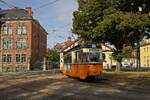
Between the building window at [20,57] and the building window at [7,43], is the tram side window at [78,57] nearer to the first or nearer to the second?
the building window at [20,57]

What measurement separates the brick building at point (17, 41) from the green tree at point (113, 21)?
111 ft

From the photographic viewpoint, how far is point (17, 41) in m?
93.1

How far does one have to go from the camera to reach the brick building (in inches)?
3607

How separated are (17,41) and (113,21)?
158 ft

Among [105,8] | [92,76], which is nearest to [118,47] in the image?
[105,8]

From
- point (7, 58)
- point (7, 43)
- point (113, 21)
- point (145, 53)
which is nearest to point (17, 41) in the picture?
point (7, 43)

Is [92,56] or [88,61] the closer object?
[88,61]

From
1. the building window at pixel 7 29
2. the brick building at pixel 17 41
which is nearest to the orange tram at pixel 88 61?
the brick building at pixel 17 41

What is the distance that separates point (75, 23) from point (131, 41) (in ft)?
28.8

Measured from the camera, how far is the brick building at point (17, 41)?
91625mm

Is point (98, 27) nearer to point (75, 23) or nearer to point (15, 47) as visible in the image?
point (75, 23)

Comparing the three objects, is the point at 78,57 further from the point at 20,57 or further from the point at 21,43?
the point at 21,43

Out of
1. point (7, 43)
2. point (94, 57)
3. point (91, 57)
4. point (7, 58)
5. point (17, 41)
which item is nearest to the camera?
point (91, 57)

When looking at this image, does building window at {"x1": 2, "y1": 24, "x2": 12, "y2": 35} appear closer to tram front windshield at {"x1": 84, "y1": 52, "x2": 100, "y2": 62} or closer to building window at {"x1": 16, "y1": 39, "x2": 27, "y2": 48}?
building window at {"x1": 16, "y1": 39, "x2": 27, "y2": 48}
